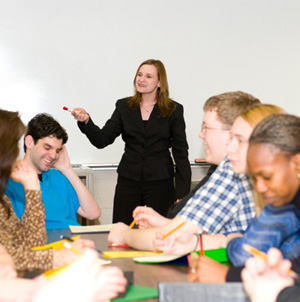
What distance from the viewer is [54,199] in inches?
105

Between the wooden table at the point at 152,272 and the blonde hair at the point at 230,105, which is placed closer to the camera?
the wooden table at the point at 152,272

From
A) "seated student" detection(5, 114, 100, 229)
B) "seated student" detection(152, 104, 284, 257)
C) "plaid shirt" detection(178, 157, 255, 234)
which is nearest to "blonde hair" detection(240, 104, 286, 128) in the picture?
"seated student" detection(152, 104, 284, 257)

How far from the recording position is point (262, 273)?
98 centimetres

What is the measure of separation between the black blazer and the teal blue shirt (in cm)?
75

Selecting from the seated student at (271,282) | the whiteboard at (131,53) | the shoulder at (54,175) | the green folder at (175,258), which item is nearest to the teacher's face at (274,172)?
the seated student at (271,282)

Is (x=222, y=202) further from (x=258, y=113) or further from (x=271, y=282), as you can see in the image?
(x=271, y=282)

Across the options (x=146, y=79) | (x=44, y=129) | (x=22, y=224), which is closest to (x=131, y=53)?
(x=146, y=79)

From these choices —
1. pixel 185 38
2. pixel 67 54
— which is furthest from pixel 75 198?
pixel 185 38

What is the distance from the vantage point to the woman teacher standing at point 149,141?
11.5ft

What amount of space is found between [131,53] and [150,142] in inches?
34.5

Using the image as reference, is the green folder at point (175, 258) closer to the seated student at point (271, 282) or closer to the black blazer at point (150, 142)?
the seated student at point (271, 282)

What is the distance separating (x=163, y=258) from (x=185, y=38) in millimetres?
2921

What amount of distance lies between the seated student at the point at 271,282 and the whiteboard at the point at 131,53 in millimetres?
3181

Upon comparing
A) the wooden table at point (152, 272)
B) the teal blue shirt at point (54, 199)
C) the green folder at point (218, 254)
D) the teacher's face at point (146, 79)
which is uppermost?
the teacher's face at point (146, 79)
